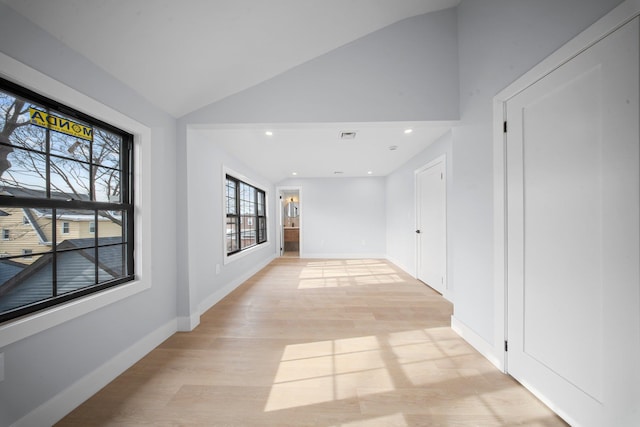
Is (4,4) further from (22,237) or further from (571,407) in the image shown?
(571,407)

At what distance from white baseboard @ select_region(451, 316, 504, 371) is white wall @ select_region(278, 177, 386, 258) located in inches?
167

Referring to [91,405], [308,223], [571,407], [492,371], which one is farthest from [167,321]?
[308,223]

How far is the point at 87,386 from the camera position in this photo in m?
1.49

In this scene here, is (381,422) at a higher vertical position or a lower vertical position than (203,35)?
lower

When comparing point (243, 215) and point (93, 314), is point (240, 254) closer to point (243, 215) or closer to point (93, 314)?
point (243, 215)

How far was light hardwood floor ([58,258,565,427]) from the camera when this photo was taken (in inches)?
53.9

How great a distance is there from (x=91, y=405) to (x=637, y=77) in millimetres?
3359

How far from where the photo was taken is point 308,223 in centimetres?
671

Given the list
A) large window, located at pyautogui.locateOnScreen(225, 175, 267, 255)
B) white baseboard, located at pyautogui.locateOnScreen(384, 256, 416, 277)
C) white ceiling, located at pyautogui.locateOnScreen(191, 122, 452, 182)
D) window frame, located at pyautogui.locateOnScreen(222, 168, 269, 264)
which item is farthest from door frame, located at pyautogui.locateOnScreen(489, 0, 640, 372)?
large window, located at pyautogui.locateOnScreen(225, 175, 267, 255)

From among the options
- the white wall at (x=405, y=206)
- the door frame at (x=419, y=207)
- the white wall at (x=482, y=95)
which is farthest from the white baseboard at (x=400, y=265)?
the white wall at (x=482, y=95)

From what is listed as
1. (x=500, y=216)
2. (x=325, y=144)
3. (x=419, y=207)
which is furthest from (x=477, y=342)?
(x=325, y=144)

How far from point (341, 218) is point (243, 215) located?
3.01 meters

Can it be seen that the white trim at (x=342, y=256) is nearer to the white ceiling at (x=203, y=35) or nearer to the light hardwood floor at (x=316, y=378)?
the light hardwood floor at (x=316, y=378)

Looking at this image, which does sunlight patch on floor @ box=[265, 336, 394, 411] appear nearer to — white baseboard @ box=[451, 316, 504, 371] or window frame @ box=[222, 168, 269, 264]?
white baseboard @ box=[451, 316, 504, 371]
